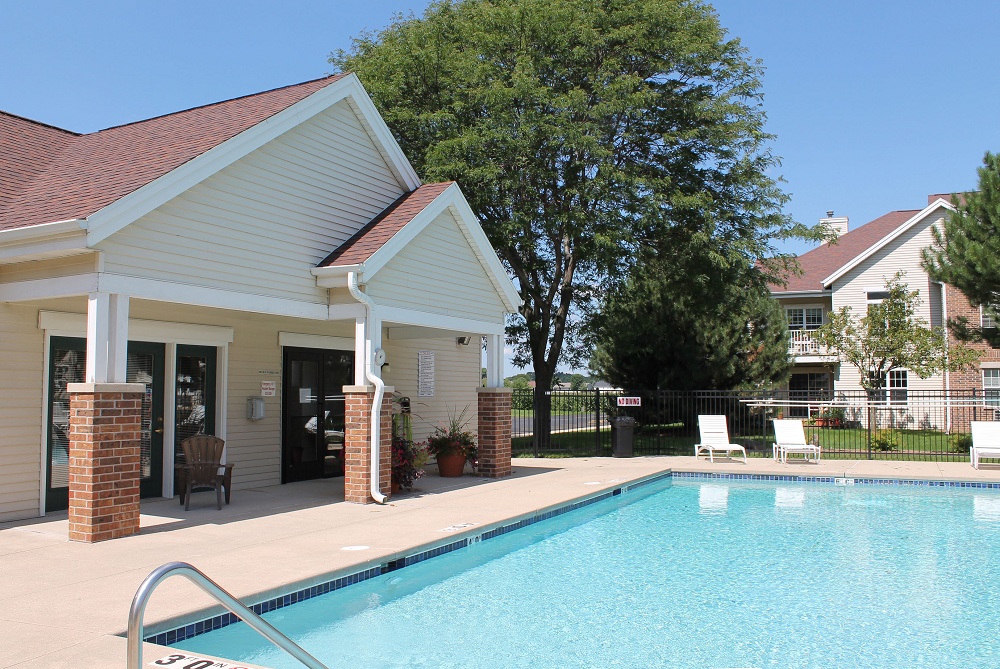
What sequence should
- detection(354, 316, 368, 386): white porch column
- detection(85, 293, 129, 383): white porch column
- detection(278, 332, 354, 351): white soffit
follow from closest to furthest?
detection(85, 293, 129, 383): white porch column → detection(354, 316, 368, 386): white porch column → detection(278, 332, 354, 351): white soffit

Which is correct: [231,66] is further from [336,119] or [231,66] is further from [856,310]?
[856,310]

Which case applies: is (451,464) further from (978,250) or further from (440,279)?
(978,250)

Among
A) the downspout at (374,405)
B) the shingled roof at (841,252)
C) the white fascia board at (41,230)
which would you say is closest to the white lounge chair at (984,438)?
the downspout at (374,405)

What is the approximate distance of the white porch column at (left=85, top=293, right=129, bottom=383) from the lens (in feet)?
26.7

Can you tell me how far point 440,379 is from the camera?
17031mm

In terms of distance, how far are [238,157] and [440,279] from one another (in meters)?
3.91

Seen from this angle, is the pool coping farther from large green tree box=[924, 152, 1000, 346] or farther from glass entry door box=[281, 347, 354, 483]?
large green tree box=[924, 152, 1000, 346]

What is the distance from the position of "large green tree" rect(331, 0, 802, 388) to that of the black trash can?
12.0ft

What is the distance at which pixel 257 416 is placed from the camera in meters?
12.4

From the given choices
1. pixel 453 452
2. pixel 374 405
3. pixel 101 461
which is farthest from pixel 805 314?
pixel 101 461

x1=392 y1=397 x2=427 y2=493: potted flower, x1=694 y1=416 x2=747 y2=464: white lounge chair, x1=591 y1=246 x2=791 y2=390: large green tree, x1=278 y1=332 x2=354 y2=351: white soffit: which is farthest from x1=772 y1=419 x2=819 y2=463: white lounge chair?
x1=278 y1=332 x2=354 y2=351: white soffit

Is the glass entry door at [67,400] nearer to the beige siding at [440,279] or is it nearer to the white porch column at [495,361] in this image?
the beige siding at [440,279]

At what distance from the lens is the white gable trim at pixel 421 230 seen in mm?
11039

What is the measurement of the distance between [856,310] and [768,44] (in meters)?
15.0
